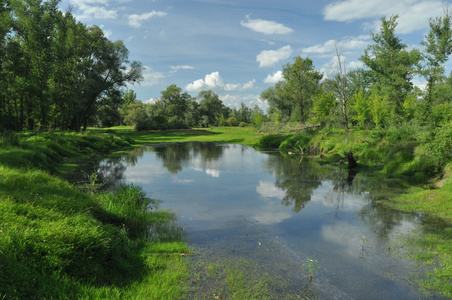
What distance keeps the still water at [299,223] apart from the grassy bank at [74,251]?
1509 mm

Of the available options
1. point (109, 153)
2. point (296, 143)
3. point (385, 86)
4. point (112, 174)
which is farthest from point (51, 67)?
point (385, 86)

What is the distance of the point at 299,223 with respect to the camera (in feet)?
34.8

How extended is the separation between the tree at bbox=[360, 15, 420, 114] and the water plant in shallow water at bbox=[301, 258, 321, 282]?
4730 cm

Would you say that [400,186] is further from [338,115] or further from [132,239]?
[338,115]

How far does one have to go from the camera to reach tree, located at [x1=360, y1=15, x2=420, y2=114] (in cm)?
4744

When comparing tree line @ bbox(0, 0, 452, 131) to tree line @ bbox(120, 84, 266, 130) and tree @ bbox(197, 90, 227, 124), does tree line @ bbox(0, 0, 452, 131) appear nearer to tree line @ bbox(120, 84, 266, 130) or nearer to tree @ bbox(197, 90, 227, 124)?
tree line @ bbox(120, 84, 266, 130)

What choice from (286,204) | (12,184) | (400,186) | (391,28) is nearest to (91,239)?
(12,184)

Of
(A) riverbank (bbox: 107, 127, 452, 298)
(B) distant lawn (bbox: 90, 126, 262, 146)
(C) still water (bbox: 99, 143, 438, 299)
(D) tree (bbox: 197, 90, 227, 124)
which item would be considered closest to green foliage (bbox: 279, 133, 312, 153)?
(A) riverbank (bbox: 107, 127, 452, 298)

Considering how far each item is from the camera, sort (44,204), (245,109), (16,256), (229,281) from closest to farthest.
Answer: (16,256)
(229,281)
(44,204)
(245,109)

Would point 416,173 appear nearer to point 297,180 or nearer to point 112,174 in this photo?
point 297,180

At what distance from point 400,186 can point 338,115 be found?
32038mm

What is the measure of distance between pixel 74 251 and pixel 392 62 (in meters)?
57.8

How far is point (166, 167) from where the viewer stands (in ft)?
77.6

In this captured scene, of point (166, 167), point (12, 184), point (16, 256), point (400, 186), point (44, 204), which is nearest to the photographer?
point (16, 256)
